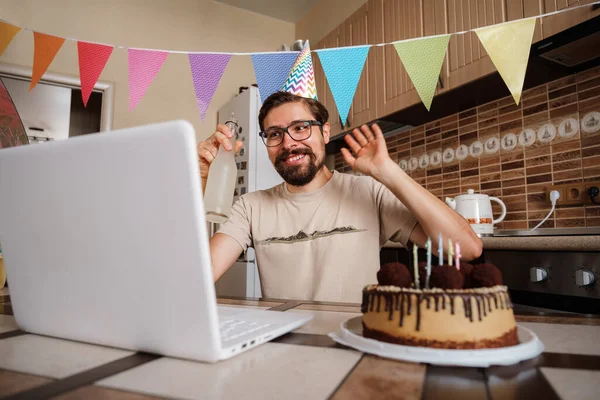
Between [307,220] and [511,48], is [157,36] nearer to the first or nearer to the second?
[307,220]

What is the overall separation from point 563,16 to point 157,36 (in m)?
2.63

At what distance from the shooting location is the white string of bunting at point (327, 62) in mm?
1283

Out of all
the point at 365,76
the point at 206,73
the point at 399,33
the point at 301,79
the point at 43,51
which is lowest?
the point at 301,79

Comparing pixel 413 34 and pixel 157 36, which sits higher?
pixel 157 36

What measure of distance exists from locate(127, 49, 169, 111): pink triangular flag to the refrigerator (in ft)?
3.33

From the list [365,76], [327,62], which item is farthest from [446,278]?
[365,76]

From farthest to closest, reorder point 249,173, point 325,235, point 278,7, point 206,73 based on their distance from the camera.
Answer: point 278,7, point 249,173, point 206,73, point 325,235

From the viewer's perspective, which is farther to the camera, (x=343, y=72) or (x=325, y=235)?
(x=343, y=72)

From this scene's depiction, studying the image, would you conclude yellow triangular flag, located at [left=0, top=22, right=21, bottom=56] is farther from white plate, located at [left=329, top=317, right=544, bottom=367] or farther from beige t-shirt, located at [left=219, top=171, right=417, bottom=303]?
white plate, located at [left=329, top=317, right=544, bottom=367]

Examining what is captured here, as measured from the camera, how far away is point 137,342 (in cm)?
47

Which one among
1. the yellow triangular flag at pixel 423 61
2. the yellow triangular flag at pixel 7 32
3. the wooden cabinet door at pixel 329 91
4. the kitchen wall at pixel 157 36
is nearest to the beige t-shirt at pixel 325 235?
the yellow triangular flag at pixel 423 61

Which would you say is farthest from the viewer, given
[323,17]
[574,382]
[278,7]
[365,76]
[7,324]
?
[278,7]

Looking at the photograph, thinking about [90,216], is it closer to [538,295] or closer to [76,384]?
[76,384]

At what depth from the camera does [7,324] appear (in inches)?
25.4
